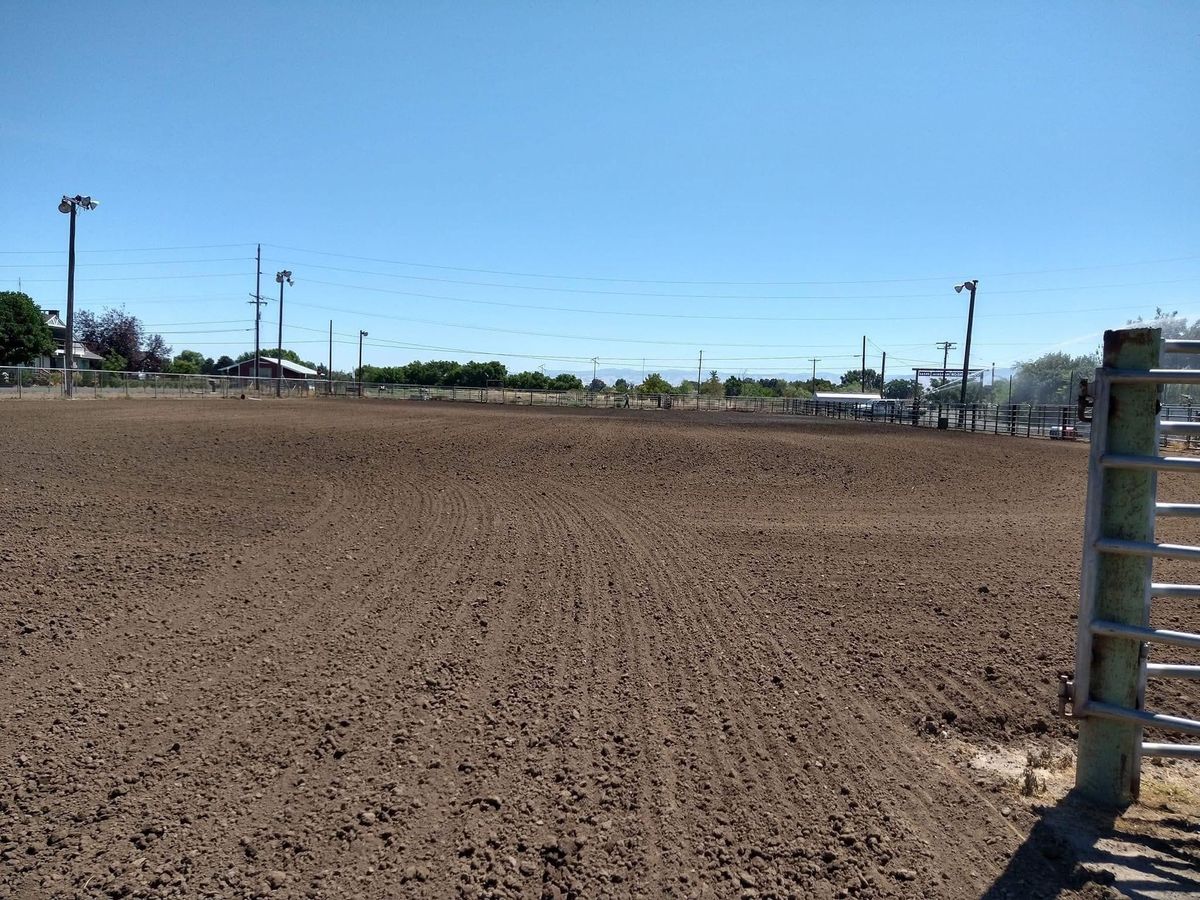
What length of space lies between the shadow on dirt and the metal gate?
0.16 meters

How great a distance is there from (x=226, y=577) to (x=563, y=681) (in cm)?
344

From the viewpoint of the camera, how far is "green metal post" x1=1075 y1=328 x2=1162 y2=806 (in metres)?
2.97

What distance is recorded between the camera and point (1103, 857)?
2672 mm

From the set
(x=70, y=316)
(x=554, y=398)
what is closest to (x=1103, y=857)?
(x=70, y=316)

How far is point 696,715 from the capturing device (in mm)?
3797

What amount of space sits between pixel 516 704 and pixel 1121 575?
2.79 meters

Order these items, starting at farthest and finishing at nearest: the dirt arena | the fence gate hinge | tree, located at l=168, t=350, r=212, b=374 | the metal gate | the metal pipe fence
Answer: tree, located at l=168, t=350, r=212, b=374
the metal pipe fence
the fence gate hinge
the metal gate
the dirt arena

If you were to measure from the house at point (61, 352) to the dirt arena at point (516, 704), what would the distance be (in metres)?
78.5

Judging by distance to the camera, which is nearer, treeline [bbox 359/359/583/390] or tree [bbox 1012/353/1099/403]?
tree [bbox 1012/353/1099/403]

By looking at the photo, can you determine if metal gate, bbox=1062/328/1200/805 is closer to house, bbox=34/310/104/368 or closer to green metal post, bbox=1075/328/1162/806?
green metal post, bbox=1075/328/1162/806

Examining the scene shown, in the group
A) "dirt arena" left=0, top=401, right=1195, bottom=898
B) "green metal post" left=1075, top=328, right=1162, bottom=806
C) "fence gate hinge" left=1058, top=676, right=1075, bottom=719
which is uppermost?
"green metal post" left=1075, top=328, right=1162, bottom=806

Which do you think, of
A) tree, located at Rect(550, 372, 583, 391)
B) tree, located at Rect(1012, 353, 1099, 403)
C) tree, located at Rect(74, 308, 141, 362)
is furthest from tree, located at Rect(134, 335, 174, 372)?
tree, located at Rect(1012, 353, 1099, 403)

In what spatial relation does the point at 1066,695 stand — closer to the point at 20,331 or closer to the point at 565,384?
the point at 20,331

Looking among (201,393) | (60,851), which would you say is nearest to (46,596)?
(60,851)
